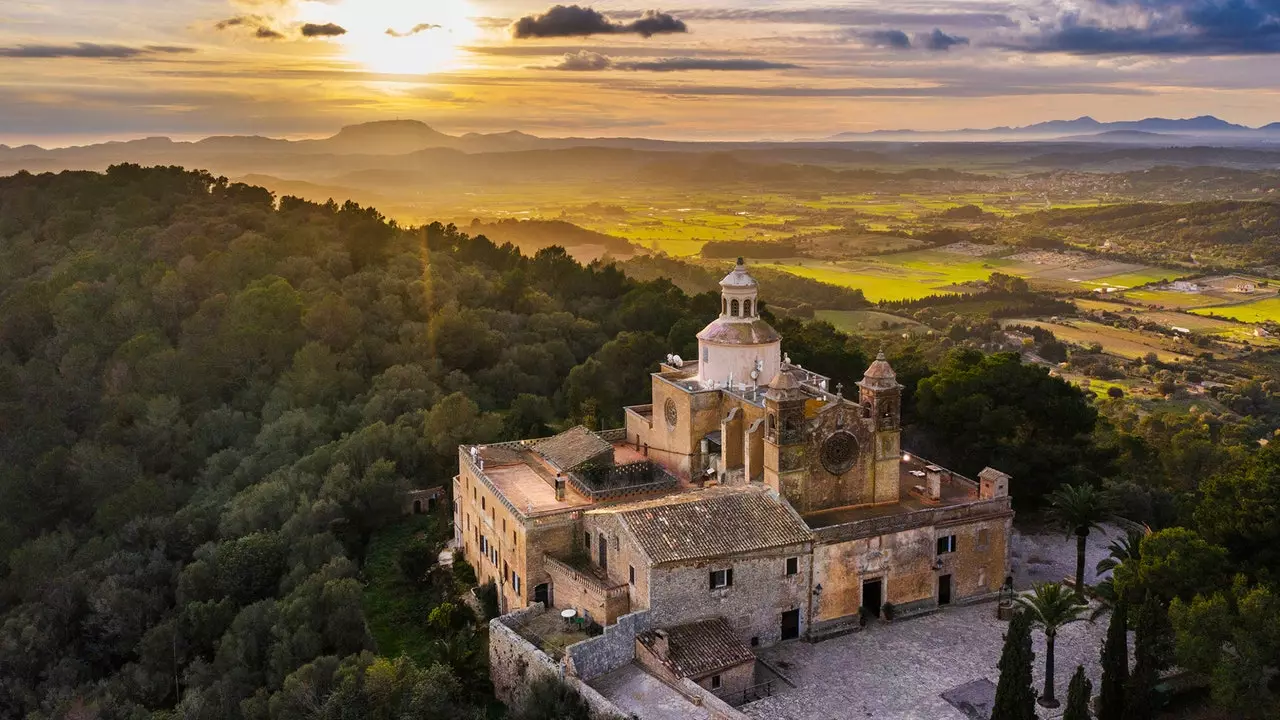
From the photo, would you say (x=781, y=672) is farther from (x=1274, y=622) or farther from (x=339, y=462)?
(x=339, y=462)

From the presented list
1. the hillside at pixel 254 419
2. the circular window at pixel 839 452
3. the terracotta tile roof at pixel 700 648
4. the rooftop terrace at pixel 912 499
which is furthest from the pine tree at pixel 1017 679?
the hillside at pixel 254 419

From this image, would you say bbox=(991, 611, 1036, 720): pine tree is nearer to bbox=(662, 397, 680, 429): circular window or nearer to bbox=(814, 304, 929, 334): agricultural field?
bbox=(662, 397, 680, 429): circular window

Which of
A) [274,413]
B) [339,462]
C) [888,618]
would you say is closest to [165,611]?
[339,462]

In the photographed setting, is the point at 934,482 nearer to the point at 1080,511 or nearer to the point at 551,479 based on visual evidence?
the point at 1080,511

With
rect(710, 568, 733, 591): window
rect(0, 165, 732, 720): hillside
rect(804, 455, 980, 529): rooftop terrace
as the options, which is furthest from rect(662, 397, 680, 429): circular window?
rect(0, 165, 732, 720): hillside

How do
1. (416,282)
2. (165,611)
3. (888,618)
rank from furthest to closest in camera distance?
1. (416,282)
2. (165,611)
3. (888,618)

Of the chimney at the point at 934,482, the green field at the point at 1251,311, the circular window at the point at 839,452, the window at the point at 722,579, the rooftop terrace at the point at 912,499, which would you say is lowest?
the green field at the point at 1251,311

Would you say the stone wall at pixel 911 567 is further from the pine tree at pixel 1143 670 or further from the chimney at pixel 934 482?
the pine tree at pixel 1143 670

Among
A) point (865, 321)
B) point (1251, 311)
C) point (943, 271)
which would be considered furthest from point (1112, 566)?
point (943, 271)
